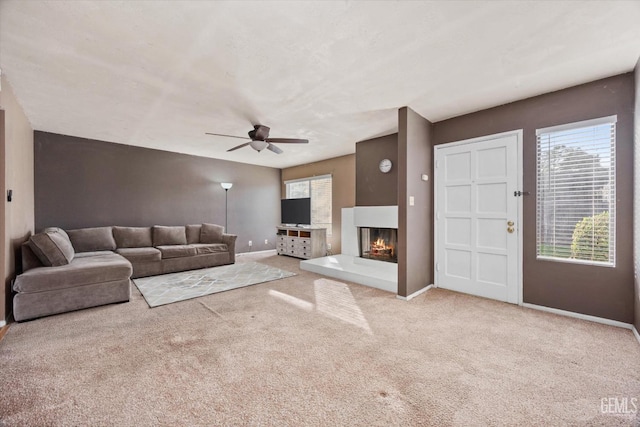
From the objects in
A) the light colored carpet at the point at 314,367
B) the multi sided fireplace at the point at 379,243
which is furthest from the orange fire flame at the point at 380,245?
the light colored carpet at the point at 314,367

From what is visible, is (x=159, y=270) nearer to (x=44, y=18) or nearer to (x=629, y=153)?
(x=44, y=18)

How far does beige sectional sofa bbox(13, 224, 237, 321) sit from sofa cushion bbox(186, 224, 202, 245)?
0.73m

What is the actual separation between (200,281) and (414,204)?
352 cm

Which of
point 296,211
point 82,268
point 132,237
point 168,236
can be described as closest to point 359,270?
point 296,211

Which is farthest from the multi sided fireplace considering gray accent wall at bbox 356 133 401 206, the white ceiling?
the white ceiling

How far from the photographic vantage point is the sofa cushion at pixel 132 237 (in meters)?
4.92

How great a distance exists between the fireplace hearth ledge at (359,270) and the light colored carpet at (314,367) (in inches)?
28.9

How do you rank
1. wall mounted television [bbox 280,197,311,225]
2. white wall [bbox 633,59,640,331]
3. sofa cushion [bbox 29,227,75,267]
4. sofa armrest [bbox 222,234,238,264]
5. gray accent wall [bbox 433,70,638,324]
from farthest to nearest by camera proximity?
wall mounted television [bbox 280,197,311,225], sofa armrest [bbox 222,234,238,264], sofa cushion [bbox 29,227,75,267], gray accent wall [bbox 433,70,638,324], white wall [bbox 633,59,640,331]

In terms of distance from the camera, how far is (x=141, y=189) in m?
5.57

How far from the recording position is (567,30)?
2004 mm

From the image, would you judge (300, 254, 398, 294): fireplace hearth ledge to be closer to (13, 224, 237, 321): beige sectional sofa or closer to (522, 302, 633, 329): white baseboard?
(522, 302, 633, 329): white baseboard

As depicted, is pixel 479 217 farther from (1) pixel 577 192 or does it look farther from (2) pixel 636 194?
(2) pixel 636 194

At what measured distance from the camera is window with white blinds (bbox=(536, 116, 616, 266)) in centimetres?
267

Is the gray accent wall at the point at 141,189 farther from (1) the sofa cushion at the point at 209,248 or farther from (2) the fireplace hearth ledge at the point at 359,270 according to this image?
(2) the fireplace hearth ledge at the point at 359,270
